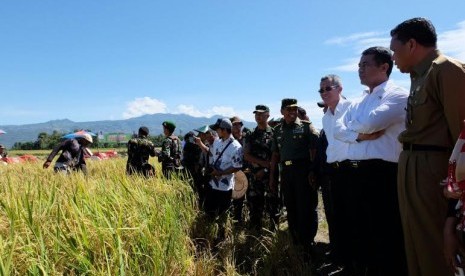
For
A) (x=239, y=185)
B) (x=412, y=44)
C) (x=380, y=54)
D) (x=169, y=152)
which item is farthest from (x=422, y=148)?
(x=169, y=152)

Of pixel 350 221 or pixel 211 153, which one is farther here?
pixel 211 153

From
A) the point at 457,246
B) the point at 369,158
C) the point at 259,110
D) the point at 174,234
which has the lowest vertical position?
the point at 174,234

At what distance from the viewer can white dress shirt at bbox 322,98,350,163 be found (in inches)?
128

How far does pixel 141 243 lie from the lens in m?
2.99

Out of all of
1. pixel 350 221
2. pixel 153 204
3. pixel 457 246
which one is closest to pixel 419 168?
pixel 457 246

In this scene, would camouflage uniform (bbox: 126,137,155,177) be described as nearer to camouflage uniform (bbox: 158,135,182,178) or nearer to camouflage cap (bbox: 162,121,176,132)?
camouflage uniform (bbox: 158,135,182,178)

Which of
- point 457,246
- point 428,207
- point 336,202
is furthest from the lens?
point 336,202

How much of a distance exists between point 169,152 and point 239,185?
2067 mm

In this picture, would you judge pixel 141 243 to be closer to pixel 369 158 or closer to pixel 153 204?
pixel 153 204

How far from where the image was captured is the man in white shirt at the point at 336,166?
335 cm

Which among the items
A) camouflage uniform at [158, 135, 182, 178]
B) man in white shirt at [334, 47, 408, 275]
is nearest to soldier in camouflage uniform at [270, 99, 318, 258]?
man in white shirt at [334, 47, 408, 275]

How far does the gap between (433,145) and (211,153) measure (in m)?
3.59

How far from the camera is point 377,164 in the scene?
9.61 ft

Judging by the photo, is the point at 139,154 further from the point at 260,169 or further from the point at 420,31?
the point at 420,31
